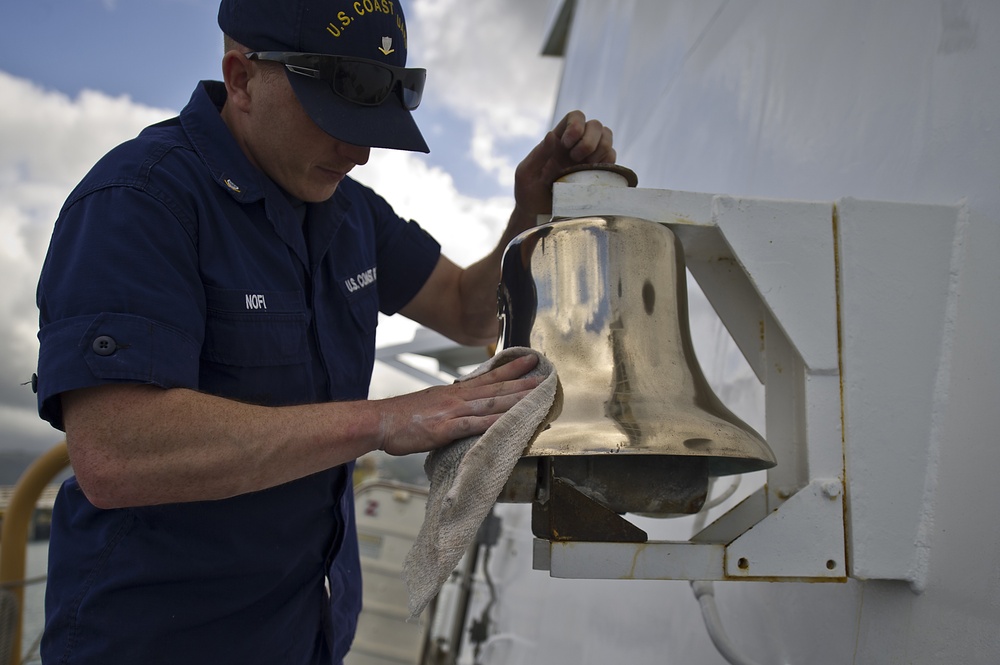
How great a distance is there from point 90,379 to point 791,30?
1.18 metres

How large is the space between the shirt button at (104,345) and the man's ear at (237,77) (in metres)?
0.58

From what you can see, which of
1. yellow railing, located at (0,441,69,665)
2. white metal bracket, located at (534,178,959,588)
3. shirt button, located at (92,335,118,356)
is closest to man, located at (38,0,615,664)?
shirt button, located at (92,335,118,356)

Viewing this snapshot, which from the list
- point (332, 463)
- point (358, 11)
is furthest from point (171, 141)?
point (332, 463)

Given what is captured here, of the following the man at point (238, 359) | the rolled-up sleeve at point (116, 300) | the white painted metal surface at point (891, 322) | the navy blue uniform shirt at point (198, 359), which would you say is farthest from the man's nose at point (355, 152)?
the white painted metal surface at point (891, 322)

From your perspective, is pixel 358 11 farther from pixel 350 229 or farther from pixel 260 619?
pixel 260 619

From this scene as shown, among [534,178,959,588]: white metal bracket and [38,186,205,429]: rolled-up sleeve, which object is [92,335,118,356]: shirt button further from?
[534,178,959,588]: white metal bracket

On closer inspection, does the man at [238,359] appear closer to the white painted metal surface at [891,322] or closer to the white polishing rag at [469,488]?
the white polishing rag at [469,488]

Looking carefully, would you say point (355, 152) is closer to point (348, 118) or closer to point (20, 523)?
point (348, 118)

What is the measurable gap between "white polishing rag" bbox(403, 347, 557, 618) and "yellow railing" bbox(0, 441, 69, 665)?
217 centimetres

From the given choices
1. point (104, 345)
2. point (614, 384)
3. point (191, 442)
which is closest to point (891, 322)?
Result: point (614, 384)

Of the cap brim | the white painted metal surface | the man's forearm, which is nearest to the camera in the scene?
the white painted metal surface

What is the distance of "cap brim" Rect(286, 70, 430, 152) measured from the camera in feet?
4.42

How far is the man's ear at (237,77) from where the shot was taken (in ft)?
4.68

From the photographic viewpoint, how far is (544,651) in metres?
2.59
